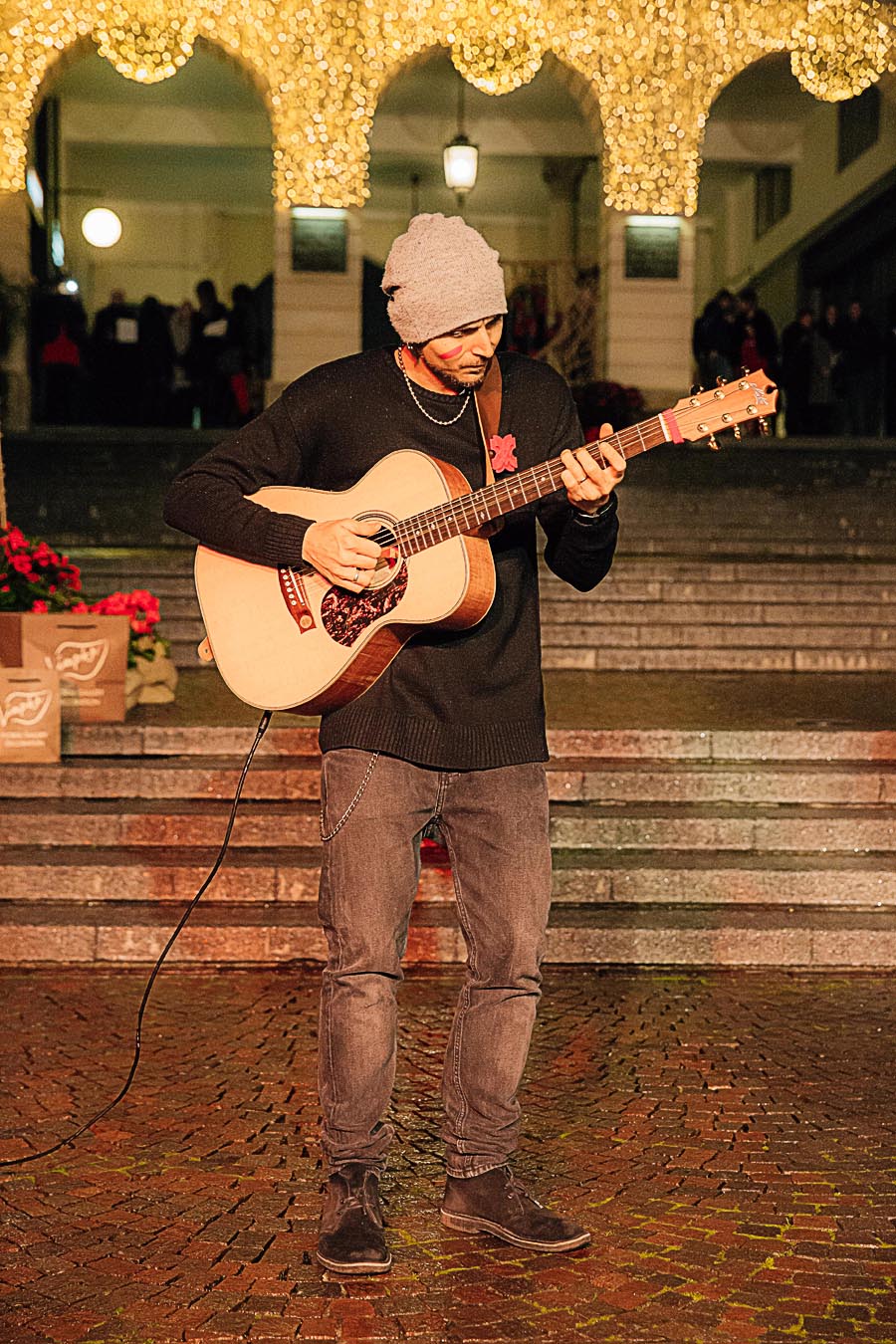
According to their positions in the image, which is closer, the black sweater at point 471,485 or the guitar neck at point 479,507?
the guitar neck at point 479,507

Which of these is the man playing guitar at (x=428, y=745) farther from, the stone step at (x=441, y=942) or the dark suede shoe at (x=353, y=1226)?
the stone step at (x=441, y=942)

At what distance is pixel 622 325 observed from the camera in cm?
2011

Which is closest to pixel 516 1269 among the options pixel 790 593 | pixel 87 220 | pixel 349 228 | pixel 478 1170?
pixel 478 1170

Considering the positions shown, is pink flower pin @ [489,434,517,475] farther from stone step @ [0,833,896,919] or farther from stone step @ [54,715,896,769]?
stone step @ [54,715,896,769]

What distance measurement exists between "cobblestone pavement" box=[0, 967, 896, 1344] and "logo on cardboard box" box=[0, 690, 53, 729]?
5.42 feet

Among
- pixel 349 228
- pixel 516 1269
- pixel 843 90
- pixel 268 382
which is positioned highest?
pixel 843 90

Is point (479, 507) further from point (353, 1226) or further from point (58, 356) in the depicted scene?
point (58, 356)

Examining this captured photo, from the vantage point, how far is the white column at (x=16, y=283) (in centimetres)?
1855

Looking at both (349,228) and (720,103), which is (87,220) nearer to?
(349,228)

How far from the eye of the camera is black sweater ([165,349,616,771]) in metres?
3.49

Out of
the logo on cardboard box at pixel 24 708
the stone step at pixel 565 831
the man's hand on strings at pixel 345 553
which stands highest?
the man's hand on strings at pixel 345 553

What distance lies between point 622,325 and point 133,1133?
1706 centimetres

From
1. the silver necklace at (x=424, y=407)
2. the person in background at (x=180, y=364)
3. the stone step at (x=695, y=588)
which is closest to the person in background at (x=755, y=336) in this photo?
the person in background at (x=180, y=364)

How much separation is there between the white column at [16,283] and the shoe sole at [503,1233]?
54.4ft
